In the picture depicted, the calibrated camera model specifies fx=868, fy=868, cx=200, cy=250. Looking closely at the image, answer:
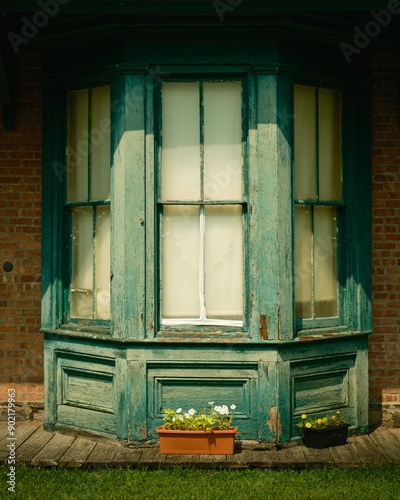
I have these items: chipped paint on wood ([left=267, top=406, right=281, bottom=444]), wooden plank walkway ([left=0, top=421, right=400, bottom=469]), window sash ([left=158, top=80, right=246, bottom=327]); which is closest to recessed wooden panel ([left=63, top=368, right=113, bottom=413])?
wooden plank walkway ([left=0, top=421, right=400, bottom=469])

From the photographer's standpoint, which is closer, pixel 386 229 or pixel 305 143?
pixel 305 143

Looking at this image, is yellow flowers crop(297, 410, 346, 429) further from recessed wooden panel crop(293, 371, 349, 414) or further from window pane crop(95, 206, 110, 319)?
window pane crop(95, 206, 110, 319)

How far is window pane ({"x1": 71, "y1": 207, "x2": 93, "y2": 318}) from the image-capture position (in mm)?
7480

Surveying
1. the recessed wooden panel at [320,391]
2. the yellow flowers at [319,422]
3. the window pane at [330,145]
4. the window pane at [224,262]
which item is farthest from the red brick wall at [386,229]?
the window pane at [224,262]

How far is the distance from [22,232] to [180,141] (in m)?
1.78

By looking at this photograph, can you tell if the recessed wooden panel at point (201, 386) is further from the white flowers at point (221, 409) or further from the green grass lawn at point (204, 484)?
the green grass lawn at point (204, 484)

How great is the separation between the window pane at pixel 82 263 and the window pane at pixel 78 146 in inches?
6.8

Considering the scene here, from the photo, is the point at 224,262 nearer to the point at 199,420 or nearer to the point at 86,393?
the point at 199,420

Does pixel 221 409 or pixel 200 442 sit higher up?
pixel 221 409

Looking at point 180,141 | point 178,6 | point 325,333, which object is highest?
point 178,6

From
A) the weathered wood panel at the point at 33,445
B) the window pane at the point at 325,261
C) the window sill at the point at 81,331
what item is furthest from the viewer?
the window pane at the point at 325,261

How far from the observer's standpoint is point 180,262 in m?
7.12

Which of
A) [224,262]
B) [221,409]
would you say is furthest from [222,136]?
[221,409]

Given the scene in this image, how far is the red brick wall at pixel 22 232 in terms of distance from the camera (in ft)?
25.6
